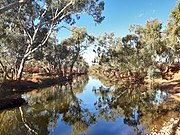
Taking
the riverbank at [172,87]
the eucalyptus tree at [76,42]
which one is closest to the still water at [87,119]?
the riverbank at [172,87]

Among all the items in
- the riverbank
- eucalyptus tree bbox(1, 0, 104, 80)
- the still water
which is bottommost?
the still water

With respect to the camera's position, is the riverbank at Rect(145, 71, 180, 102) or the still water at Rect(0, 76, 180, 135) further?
the riverbank at Rect(145, 71, 180, 102)

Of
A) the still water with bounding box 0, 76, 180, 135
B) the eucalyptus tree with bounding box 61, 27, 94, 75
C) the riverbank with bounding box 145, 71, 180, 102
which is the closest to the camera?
the still water with bounding box 0, 76, 180, 135

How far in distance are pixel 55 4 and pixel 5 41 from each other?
10.4 meters

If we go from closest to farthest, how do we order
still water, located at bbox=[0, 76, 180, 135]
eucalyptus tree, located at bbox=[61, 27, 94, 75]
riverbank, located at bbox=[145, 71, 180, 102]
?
still water, located at bbox=[0, 76, 180, 135] < riverbank, located at bbox=[145, 71, 180, 102] < eucalyptus tree, located at bbox=[61, 27, 94, 75]

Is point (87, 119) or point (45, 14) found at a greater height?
point (45, 14)

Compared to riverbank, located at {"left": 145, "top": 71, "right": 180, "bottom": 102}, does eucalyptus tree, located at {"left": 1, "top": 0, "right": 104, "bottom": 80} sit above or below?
above

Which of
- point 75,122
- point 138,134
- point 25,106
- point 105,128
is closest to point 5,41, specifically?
point 25,106

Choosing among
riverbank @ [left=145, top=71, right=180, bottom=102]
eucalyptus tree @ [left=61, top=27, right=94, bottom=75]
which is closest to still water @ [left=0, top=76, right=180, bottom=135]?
riverbank @ [left=145, top=71, right=180, bottom=102]

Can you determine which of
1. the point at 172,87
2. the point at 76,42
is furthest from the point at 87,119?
the point at 76,42

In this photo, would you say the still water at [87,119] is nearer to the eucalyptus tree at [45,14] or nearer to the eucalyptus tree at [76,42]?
the eucalyptus tree at [45,14]

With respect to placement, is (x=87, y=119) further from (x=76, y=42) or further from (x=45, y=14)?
(x=76, y=42)

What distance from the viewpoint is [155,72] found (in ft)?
137

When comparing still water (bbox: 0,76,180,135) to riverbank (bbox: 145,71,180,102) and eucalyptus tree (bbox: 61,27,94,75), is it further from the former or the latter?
eucalyptus tree (bbox: 61,27,94,75)
